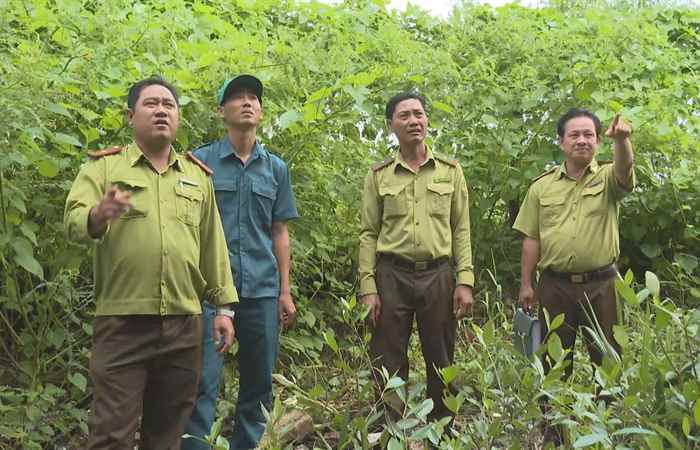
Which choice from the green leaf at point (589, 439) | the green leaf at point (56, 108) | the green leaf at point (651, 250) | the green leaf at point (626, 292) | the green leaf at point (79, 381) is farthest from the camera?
the green leaf at point (651, 250)

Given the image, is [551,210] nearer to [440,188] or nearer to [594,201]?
[594,201]

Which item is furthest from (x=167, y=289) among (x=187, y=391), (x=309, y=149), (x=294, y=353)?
(x=294, y=353)

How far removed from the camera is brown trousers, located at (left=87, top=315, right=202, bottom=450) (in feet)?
10.2

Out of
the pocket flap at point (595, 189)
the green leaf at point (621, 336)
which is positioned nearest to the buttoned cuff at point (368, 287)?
the pocket flap at point (595, 189)

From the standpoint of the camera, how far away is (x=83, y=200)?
3.13 meters

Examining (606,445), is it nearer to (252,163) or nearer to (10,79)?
(252,163)

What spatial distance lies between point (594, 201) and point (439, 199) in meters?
0.84

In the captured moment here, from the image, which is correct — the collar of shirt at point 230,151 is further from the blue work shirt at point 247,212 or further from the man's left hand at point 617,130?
the man's left hand at point 617,130

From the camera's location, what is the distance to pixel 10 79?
12.4 ft

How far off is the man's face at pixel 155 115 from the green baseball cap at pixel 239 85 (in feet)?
2.00

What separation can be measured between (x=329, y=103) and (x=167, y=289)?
72.4 inches

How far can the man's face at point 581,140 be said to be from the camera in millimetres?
4434

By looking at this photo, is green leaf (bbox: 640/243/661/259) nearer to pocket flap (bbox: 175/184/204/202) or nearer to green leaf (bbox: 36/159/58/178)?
pocket flap (bbox: 175/184/204/202)

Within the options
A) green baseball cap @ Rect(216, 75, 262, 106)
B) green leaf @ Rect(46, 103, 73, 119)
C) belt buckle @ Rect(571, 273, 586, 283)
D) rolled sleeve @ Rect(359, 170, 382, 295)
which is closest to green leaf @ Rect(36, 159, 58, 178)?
green leaf @ Rect(46, 103, 73, 119)
